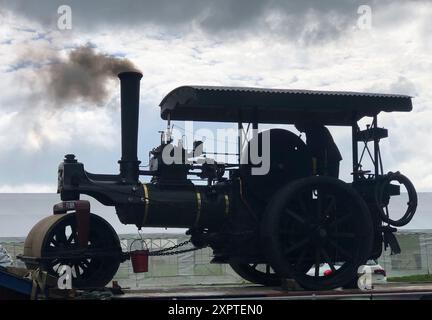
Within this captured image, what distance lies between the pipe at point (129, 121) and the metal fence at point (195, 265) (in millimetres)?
9142

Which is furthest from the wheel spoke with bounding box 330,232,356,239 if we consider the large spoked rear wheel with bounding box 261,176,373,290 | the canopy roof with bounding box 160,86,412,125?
the canopy roof with bounding box 160,86,412,125

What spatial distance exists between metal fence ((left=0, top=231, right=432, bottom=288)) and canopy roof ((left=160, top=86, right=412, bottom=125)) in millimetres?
8415

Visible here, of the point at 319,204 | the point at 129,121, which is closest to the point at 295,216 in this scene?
the point at 319,204

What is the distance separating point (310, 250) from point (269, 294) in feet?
5.71

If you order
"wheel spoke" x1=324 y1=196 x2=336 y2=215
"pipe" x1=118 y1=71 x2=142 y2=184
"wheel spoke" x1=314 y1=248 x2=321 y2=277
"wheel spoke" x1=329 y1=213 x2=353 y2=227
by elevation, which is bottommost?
"wheel spoke" x1=314 y1=248 x2=321 y2=277

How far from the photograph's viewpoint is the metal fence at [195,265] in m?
21.7

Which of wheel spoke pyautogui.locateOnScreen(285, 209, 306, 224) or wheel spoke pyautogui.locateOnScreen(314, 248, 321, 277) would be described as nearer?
wheel spoke pyautogui.locateOnScreen(285, 209, 306, 224)

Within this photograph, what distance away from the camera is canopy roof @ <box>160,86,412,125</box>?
10.0 metres

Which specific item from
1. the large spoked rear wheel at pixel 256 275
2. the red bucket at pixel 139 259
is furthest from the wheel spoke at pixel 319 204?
the red bucket at pixel 139 259

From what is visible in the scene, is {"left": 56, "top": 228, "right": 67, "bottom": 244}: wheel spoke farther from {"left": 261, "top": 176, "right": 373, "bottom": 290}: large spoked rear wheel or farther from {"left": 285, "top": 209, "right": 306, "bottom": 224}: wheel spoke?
{"left": 285, "top": 209, "right": 306, "bottom": 224}: wheel spoke

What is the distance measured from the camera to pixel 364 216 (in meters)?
10.4

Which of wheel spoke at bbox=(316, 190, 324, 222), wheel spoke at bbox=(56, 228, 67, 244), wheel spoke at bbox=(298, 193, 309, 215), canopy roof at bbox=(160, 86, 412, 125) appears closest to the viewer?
wheel spoke at bbox=(56, 228, 67, 244)

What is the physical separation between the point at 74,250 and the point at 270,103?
347 cm
